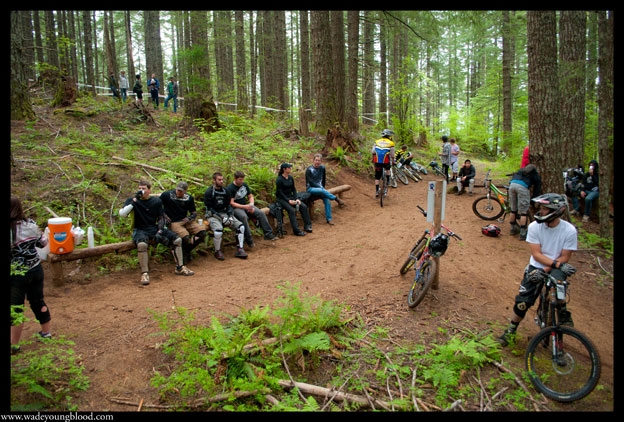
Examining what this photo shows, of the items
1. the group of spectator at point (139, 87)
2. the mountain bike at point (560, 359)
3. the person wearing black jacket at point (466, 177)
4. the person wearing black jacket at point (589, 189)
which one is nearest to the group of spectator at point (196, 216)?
the mountain bike at point (560, 359)

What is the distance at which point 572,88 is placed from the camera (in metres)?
9.30

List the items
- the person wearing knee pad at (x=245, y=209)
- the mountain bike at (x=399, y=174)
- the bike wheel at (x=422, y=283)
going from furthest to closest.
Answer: the mountain bike at (x=399, y=174), the person wearing knee pad at (x=245, y=209), the bike wheel at (x=422, y=283)

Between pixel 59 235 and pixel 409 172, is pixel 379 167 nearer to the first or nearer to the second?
pixel 409 172

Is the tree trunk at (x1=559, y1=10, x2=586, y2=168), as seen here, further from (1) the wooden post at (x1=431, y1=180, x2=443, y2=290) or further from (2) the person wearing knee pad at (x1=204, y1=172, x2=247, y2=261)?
(2) the person wearing knee pad at (x1=204, y1=172, x2=247, y2=261)

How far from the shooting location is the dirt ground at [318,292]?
4.18m

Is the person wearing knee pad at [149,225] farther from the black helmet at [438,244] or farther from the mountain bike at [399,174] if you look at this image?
the mountain bike at [399,174]

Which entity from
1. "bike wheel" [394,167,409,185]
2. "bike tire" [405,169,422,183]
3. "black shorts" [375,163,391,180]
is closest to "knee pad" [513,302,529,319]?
"black shorts" [375,163,391,180]

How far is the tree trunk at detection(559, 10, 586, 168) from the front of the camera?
9.26m

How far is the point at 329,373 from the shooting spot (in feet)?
13.5

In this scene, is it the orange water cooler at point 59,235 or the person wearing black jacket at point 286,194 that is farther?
the person wearing black jacket at point 286,194

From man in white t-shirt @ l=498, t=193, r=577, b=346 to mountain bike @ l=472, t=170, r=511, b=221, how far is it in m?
5.61
